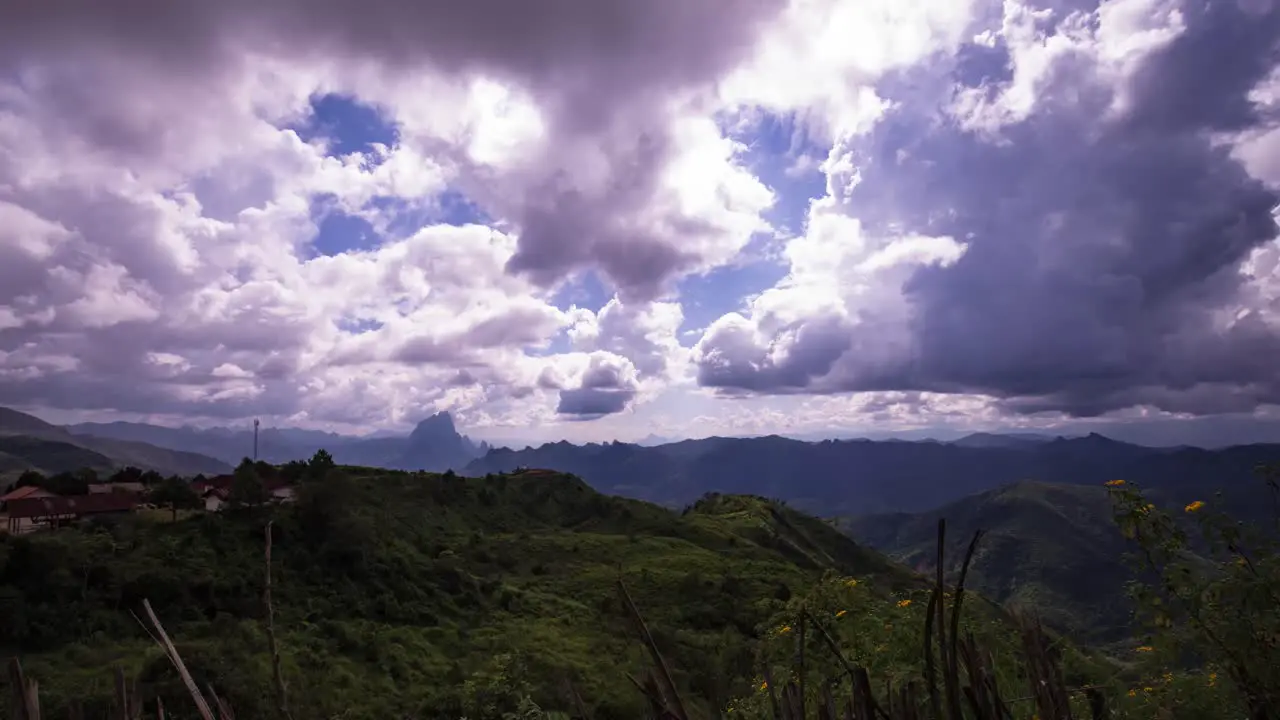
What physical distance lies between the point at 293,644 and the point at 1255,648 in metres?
36.9

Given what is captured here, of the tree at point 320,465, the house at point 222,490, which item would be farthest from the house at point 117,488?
the tree at point 320,465

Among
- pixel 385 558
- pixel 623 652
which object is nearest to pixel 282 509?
pixel 385 558

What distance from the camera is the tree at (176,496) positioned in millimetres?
50031

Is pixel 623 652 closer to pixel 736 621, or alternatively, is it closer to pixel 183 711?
pixel 736 621

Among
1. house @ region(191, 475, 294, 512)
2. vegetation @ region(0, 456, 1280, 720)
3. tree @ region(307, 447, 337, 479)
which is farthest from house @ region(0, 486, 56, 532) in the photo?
tree @ region(307, 447, 337, 479)

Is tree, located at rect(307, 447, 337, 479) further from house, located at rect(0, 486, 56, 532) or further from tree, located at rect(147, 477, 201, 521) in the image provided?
house, located at rect(0, 486, 56, 532)

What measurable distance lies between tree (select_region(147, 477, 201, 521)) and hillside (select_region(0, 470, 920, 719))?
6296mm

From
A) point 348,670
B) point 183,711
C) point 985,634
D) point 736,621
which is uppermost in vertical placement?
point 985,634

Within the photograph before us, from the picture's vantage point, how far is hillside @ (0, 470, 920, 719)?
27812 mm

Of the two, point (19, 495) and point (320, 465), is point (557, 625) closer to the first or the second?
point (320, 465)

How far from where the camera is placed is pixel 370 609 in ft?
136

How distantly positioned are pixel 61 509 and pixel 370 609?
29048 millimetres

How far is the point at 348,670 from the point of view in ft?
104

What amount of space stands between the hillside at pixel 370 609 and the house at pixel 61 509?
1198 centimetres
